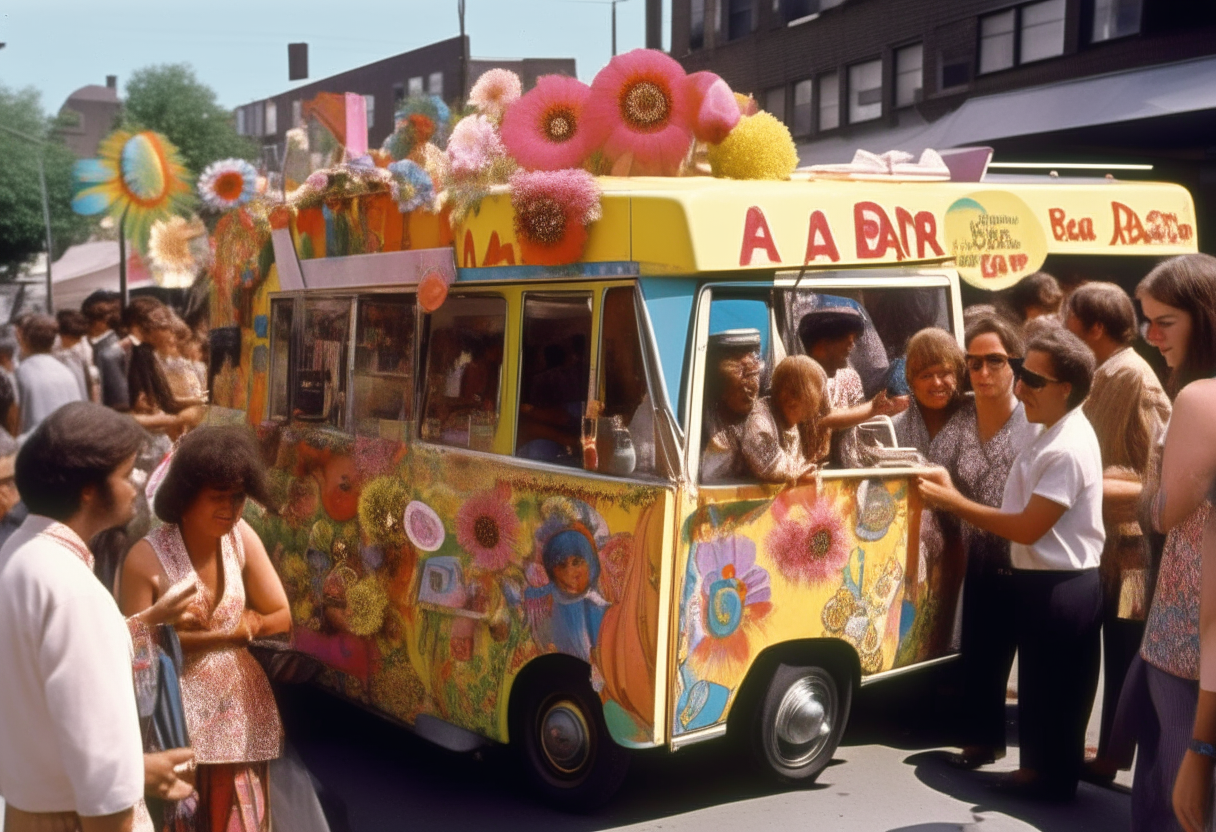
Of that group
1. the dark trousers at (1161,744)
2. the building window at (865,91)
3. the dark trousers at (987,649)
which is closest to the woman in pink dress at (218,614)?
the dark trousers at (1161,744)

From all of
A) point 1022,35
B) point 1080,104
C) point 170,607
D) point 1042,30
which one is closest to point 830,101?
point 1022,35

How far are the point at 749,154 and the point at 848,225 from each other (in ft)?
1.98

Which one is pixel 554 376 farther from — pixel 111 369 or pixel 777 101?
pixel 777 101

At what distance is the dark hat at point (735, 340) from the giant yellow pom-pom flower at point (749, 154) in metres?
0.80

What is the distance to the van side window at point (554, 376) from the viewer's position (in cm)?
487

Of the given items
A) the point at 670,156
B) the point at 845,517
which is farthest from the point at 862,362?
the point at 670,156

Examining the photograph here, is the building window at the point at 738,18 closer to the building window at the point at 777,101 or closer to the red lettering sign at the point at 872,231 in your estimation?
the building window at the point at 777,101

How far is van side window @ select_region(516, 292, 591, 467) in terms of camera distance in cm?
487

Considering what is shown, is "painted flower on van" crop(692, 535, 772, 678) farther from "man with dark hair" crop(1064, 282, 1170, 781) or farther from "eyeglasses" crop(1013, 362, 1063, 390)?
"man with dark hair" crop(1064, 282, 1170, 781)

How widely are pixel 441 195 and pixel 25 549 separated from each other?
3.14m

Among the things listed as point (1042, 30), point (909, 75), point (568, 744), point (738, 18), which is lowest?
point (568, 744)

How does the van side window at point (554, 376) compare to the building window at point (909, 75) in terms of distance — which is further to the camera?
the building window at point (909, 75)

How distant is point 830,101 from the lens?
28.3m

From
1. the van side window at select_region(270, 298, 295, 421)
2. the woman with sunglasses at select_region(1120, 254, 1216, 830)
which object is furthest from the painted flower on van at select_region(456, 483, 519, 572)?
the woman with sunglasses at select_region(1120, 254, 1216, 830)
